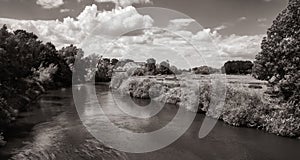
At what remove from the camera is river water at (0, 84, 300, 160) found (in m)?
23.0

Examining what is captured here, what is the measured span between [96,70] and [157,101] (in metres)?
56.5

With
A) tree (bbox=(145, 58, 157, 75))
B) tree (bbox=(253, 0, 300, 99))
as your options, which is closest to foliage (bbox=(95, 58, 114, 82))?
tree (bbox=(145, 58, 157, 75))

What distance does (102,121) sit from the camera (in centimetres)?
3509

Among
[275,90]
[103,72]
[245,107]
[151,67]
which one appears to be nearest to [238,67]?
[151,67]

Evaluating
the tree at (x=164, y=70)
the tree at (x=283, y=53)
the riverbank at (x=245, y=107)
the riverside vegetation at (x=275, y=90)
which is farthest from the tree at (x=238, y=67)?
the tree at (x=283, y=53)

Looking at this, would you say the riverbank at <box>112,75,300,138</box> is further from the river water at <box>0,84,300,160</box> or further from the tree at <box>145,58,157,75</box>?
the tree at <box>145,58,157,75</box>

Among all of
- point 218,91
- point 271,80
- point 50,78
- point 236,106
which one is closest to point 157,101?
point 218,91

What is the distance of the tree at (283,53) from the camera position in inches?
1095

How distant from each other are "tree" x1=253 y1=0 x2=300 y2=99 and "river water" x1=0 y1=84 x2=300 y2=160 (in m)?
5.60

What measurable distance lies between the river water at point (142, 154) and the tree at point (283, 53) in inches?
220

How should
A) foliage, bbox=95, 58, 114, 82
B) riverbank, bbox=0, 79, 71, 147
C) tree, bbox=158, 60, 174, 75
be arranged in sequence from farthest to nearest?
foliage, bbox=95, 58, 114, 82, tree, bbox=158, 60, 174, 75, riverbank, bbox=0, 79, 71, 147

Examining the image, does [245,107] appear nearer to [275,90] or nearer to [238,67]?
[275,90]

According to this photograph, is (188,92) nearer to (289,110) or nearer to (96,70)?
(289,110)

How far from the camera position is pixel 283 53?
2827 cm
